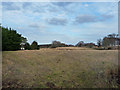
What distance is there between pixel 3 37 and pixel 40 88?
650cm

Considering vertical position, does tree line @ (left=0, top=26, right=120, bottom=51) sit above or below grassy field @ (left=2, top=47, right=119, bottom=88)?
above

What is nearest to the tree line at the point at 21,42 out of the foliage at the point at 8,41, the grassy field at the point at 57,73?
the foliage at the point at 8,41

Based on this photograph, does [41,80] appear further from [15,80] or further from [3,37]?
[3,37]

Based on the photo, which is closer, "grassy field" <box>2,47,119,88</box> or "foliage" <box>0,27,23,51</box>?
"grassy field" <box>2,47,119,88</box>

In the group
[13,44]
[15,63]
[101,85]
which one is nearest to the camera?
[101,85]

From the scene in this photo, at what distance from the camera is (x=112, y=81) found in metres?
5.14

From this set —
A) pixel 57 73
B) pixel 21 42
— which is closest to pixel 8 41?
pixel 21 42

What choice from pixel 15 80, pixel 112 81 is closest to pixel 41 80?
pixel 15 80

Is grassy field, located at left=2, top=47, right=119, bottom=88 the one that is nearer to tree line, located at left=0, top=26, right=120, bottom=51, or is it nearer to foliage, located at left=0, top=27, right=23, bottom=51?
tree line, located at left=0, top=26, right=120, bottom=51

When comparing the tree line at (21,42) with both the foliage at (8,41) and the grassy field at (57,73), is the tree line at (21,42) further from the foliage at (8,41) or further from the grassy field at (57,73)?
the grassy field at (57,73)

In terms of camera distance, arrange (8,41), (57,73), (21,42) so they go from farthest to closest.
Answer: (21,42) < (8,41) < (57,73)

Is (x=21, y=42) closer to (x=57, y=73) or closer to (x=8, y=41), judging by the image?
(x=8, y=41)

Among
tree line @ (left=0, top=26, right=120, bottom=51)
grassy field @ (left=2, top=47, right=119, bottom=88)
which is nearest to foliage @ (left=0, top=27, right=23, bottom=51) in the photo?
tree line @ (left=0, top=26, right=120, bottom=51)

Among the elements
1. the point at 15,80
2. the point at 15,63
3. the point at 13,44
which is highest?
the point at 13,44
